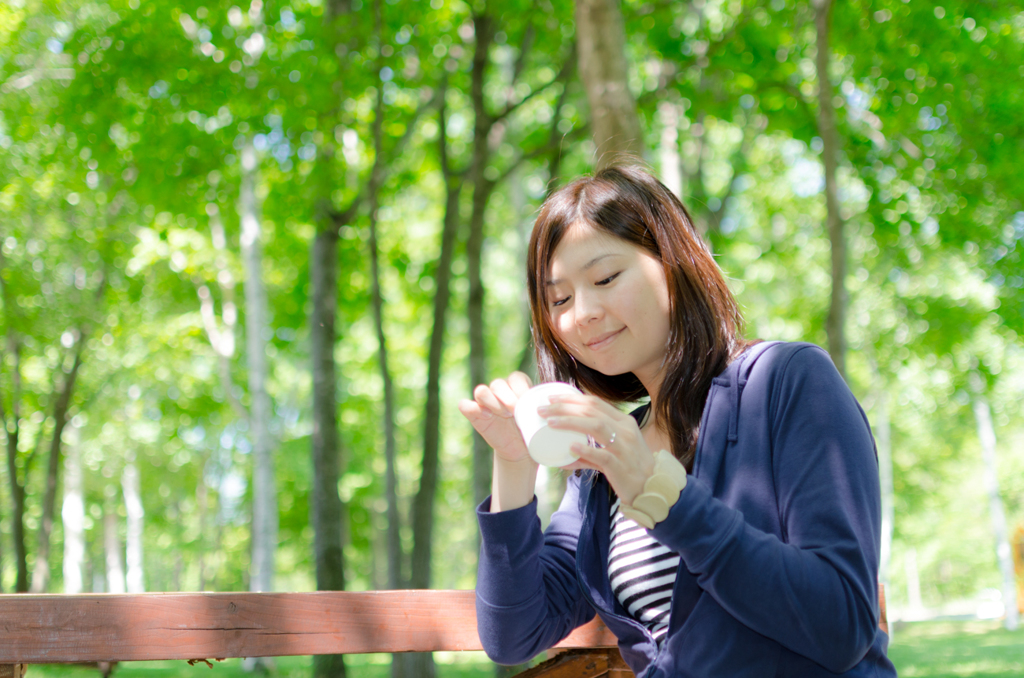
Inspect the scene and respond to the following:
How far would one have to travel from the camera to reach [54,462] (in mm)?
12141

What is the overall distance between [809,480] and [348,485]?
1742 centimetres

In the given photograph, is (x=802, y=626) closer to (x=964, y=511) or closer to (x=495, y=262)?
(x=495, y=262)

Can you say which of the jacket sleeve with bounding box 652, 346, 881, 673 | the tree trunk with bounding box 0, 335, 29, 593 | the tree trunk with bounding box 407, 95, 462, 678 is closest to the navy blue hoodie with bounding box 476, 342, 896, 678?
the jacket sleeve with bounding box 652, 346, 881, 673

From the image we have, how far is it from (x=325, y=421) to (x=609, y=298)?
20.5ft

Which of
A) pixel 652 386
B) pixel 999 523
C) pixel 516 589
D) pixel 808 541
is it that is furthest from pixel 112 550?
pixel 808 541

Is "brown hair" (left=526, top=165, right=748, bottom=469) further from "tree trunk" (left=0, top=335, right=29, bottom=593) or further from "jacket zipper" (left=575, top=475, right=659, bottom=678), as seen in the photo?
"tree trunk" (left=0, top=335, right=29, bottom=593)

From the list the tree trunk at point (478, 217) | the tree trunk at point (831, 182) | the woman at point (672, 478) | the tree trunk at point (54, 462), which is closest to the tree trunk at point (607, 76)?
the woman at point (672, 478)

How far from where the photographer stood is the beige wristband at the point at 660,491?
1.13 meters

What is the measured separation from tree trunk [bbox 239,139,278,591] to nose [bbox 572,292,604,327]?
8.64 m

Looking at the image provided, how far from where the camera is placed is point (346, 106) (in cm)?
732

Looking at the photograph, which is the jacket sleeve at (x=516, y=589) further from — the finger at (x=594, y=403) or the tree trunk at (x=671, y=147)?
the tree trunk at (x=671, y=147)

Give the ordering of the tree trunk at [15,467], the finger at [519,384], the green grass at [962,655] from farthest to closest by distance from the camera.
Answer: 1. the tree trunk at [15,467]
2. the green grass at [962,655]
3. the finger at [519,384]

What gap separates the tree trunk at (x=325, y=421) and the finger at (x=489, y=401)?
5.82 m

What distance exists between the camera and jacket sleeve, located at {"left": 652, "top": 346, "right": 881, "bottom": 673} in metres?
1.16
